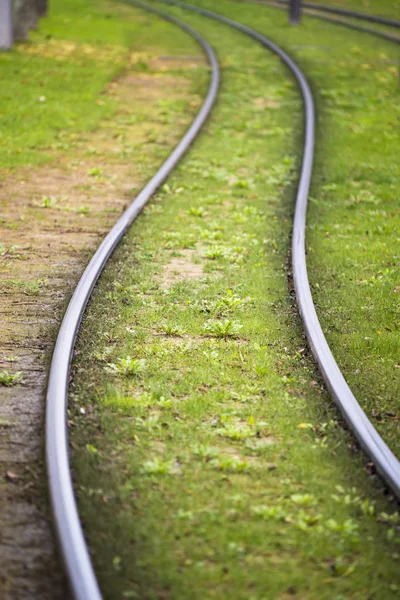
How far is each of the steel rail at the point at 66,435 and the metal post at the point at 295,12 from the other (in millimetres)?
19599

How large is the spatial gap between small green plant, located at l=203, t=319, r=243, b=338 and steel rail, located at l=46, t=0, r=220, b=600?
967 mm

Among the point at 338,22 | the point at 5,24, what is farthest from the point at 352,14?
the point at 5,24

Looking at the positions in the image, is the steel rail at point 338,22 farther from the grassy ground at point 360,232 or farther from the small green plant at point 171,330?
the small green plant at point 171,330

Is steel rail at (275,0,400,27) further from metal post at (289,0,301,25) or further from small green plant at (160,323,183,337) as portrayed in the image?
small green plant at (160,323,183,337)

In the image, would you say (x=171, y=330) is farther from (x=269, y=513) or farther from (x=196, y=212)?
(x=196, y=212)

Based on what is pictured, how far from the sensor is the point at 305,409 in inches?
218

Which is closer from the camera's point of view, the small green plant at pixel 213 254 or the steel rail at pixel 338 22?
the small green plant at pixel 213 254

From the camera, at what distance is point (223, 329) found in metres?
6.64

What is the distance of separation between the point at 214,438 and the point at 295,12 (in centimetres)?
2439

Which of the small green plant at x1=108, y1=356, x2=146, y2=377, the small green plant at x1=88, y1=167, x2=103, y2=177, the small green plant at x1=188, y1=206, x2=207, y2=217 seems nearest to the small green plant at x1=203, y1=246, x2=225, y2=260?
the small green plant at x1=188, y1=206, x2=207, y2=217

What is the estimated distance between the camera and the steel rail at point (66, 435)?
12.4ft

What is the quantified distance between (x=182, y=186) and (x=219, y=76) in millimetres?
8319

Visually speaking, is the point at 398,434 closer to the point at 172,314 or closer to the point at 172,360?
the point at 172,360

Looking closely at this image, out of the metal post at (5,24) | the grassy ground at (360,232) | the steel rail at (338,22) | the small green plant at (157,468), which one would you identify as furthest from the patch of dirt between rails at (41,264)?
the steel rail at (338,22)
